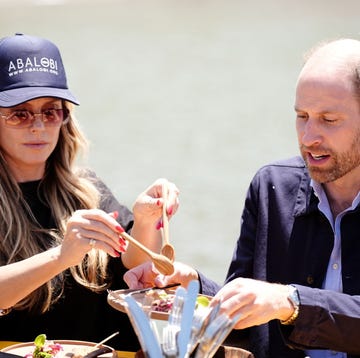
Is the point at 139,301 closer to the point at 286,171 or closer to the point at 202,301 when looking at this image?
the point at 202,301

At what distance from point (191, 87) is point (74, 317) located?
41.1 feet

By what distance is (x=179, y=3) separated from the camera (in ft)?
91.4

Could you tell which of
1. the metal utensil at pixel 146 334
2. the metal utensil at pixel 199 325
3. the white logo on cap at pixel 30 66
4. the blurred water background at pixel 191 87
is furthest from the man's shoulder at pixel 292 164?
the blurred water background at pixel 191 87

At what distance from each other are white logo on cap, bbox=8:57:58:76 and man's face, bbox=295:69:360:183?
1029 millimetres

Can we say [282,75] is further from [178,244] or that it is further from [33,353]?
[33,353]

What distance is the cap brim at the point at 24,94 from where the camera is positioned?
341 cm

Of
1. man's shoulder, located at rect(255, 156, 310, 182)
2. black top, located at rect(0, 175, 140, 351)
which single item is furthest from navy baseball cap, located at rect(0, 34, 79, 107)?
man's shoulder, located at rect(255, 156, 310, 182)

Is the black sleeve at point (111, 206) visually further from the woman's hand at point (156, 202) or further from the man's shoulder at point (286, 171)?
the man's shoulder at point (286, 171)

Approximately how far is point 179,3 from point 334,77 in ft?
83.1

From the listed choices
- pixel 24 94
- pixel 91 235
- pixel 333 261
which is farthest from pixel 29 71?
pixel 333 261

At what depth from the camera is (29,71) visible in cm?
353

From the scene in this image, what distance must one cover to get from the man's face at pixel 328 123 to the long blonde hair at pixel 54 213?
0.99m

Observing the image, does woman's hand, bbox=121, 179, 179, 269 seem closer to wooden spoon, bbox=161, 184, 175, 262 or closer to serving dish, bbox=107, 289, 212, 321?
wooden spoon, bbox=161, 184, 175, 262

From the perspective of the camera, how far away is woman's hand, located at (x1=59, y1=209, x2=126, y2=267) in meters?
2.89
